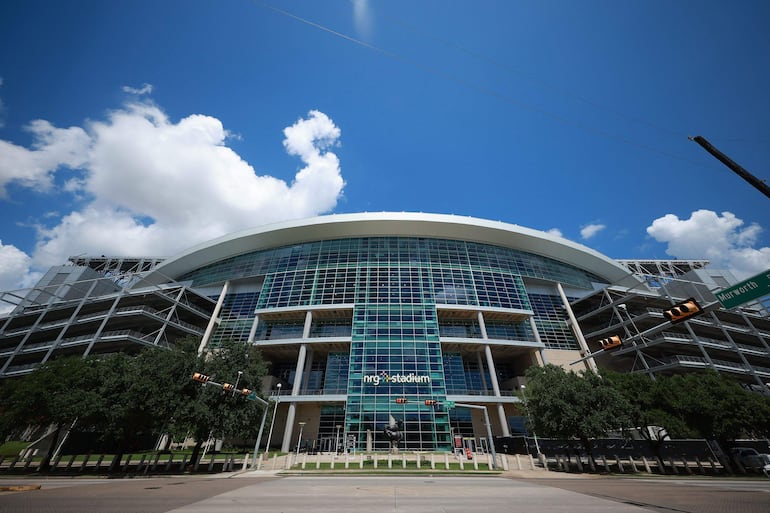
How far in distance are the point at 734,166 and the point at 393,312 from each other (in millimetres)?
35485

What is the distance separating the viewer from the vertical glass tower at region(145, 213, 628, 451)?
36.4 metres

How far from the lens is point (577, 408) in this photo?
25.0 m

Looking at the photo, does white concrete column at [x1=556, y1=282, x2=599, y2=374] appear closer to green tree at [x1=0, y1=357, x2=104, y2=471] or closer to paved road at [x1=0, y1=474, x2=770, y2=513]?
paved road at [x1=0, y1=474, x2=770, y2=513]

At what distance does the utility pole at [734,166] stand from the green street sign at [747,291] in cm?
483

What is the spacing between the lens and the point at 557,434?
25406mm

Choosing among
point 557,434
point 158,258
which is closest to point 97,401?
point 557,434

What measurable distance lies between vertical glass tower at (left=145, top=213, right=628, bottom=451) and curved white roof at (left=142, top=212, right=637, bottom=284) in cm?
26

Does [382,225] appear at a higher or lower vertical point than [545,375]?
higher

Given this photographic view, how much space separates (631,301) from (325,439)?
52557 mm

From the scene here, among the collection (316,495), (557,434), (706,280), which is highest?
(706,280)

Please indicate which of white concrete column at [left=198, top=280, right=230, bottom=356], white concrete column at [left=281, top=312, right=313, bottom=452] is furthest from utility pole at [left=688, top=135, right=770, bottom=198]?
white concrete column at [left=198, top=280, right=230, bottom=356]

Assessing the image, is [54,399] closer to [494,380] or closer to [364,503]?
[364,503]

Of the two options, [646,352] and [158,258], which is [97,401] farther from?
[646,352]

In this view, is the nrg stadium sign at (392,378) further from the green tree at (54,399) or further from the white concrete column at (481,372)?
the green tree at (54,399)
